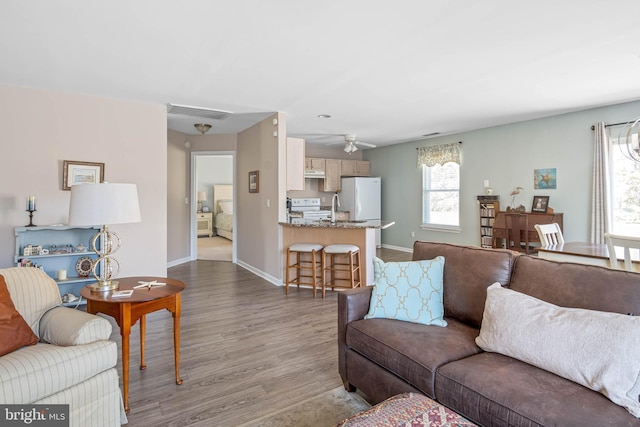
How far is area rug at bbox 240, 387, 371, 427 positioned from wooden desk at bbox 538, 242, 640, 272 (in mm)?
2148

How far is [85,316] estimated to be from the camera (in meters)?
1.88

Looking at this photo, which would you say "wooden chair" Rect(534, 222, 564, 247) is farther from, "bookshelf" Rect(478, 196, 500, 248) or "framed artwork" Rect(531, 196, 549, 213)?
"bookshelf" Rect(478, 196, 500, 248)

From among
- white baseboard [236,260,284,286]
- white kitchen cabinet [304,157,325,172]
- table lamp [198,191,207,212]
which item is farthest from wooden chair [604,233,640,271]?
table lamp [198,191,207,212]

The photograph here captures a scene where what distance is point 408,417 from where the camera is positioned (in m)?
1.19

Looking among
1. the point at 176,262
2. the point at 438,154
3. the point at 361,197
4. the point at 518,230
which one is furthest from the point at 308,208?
the point at 518,230

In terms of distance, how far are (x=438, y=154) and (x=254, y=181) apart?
3685mm

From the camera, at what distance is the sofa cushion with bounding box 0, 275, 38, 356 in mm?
1648

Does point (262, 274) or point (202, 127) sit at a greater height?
point (202, 127)

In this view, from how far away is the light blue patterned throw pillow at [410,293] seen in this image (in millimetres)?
2053

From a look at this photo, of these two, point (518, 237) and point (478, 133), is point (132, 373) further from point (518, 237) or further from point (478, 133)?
point (478, 133)

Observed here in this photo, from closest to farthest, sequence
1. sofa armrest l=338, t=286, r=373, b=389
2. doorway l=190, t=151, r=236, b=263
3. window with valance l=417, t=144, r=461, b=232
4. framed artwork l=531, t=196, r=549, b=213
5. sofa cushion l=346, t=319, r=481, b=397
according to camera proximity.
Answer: sofa cushion l=346, t=319, r=481, b=397, sofa armrest l=338, t=286, r=373, b=389, framed artwork l=531, t=196, r=549, b=213, window with valance l=417, t=144, r=461, b=232, doorway l=190, t=151, r=236, b=263

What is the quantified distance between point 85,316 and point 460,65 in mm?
3384

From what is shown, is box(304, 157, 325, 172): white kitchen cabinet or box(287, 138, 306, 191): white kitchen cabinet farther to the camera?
box(304, 157, 325, 172): white kitchen cabinet

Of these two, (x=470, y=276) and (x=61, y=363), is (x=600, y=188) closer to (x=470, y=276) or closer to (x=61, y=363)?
(x=470, y=276)
